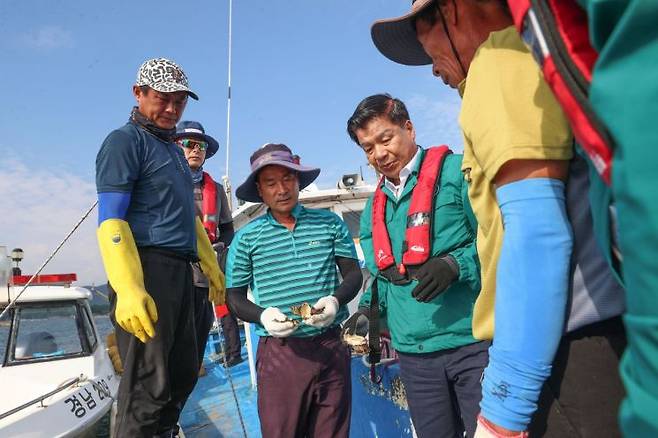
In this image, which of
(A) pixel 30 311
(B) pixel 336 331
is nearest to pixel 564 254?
(B) pixel 336 331

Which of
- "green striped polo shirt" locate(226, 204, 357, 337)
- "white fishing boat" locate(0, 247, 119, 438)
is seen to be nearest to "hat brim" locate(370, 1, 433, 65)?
"green striped polo shirt" locate(226, 204, 357, 337)

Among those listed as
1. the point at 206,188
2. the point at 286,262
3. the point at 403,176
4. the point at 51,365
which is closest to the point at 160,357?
A: the point at 286,262

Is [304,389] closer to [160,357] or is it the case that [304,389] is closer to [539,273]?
[160,357]

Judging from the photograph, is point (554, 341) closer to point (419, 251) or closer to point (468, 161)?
point (468, 161)

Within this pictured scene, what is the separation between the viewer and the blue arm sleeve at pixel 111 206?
217 cm

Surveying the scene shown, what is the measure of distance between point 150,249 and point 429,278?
1.53 m

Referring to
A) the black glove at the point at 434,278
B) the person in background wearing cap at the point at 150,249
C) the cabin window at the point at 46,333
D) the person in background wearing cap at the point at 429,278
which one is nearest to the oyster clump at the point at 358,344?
the person in background wearing cap at the point at 429,278

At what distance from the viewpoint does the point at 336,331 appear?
239 cm

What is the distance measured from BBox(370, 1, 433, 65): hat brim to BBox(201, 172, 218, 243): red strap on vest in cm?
295

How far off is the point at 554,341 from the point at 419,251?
1.13m

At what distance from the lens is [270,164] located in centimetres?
243

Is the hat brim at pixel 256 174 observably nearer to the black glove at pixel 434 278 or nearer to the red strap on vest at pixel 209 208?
the black glove at pixel 434 278

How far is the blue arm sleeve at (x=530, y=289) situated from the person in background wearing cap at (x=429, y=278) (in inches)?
34.4

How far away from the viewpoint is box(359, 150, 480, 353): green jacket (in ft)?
6.26
